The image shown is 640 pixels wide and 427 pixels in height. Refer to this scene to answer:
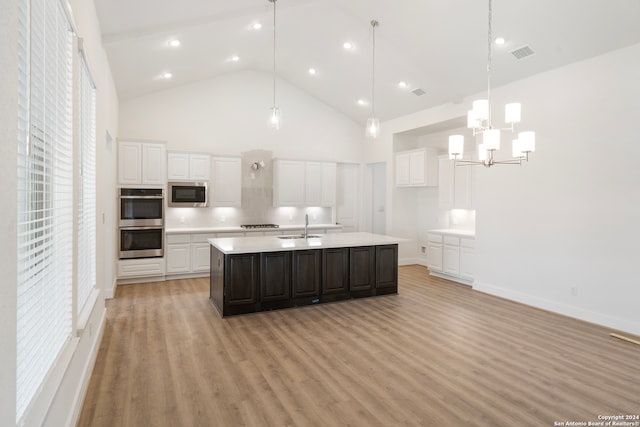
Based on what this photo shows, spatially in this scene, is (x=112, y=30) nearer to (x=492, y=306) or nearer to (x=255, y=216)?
(x=255, y=216)

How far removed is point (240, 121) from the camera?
790cm

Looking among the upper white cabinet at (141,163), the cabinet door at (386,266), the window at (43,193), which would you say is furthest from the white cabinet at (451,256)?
the window at (43,193)

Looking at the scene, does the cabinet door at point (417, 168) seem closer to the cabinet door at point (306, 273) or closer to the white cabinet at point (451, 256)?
the white cabinet at point (451, 256)

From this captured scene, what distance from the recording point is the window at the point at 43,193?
151cm

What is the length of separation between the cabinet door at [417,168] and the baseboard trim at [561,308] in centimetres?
235

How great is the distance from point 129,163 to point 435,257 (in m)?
5.65

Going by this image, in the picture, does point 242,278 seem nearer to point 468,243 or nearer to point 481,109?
point 481,109

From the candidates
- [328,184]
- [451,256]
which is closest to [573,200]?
[451,256]

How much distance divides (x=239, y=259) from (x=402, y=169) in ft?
15.1

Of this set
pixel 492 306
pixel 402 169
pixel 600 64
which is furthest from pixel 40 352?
pixel 402 169

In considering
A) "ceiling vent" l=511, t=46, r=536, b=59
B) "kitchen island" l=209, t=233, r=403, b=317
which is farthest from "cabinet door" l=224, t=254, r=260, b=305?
"ceiling vent" l=511, t=46, r=536, b=59

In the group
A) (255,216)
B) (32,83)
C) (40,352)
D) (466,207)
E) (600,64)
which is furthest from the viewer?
(255,216)

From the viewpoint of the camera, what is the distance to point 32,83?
62.4 inches

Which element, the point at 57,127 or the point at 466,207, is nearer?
the point at 57,127
